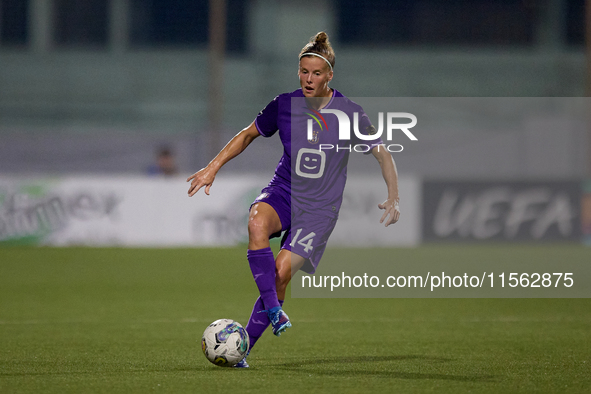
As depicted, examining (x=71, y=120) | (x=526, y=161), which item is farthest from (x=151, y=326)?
(x=71, y=120)

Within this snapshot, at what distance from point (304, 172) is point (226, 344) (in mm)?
1078

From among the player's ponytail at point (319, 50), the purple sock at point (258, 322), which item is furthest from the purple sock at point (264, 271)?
the player's ponytail at point (319, 50)

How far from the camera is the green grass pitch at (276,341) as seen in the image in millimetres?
4684

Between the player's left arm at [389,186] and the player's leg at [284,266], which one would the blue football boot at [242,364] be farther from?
the player's left arm at [389,186]

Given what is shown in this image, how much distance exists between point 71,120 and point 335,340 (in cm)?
2011

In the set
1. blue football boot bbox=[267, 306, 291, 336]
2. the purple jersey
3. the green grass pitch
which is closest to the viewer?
the green grass pitch

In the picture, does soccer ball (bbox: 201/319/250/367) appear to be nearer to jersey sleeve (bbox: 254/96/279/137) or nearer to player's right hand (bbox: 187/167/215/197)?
player's right hand (bbox: 187/167/215/197)

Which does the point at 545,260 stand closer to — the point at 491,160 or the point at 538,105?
the point at 491,160

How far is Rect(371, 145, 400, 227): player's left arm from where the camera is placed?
5133mm

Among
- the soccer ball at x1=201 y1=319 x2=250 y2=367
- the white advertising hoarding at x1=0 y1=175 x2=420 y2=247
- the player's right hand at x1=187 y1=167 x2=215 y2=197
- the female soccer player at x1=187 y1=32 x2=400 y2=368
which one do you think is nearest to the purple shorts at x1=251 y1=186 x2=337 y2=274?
the female soccer player at x1=187 y1=32 x2=400 y2=368

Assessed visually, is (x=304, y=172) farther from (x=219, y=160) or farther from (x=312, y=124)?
(x=219, y=160)

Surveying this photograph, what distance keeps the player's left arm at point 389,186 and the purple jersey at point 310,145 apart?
7 centimetres

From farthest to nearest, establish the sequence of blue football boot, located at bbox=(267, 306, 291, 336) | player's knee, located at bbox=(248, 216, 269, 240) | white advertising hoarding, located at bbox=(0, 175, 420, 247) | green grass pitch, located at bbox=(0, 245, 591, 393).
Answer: white advertising hoarding, located at bbox=(0, 175, 420, 247)
player's knee, located at bbox=(248, 216, 269, 240)
blue football boot, located at bbox=(267, 306, 291, 336)
green grass pitch, located at bbox=(0, 245, 591, 393)

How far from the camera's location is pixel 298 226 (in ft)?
17.2
